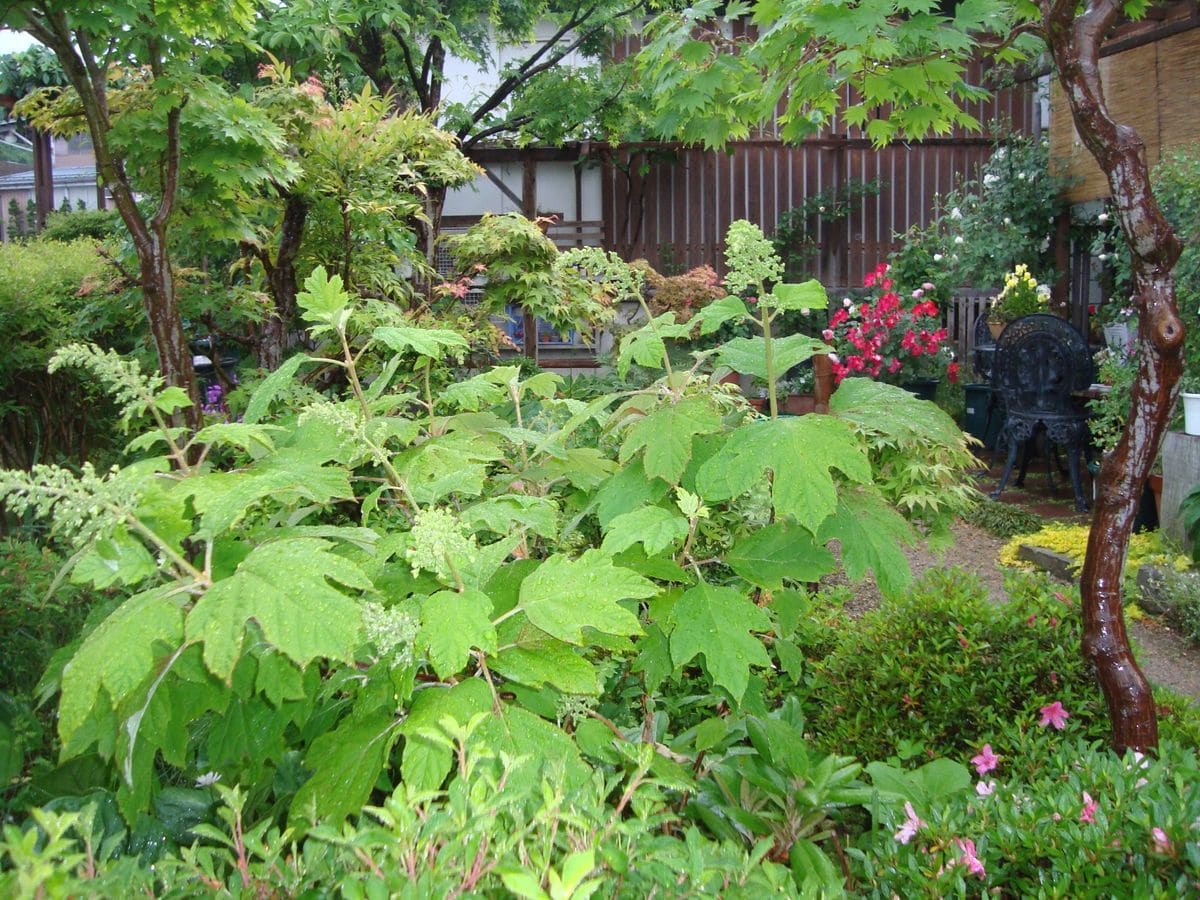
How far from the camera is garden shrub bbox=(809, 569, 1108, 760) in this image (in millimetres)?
2109

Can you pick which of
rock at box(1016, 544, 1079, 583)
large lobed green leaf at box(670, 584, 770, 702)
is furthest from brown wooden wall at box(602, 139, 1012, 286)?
large lobed green leaf at box(670, 584, 770, 702)

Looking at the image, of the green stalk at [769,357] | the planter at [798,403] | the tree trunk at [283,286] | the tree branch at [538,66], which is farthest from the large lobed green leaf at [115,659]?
the tree branch at [538,66]

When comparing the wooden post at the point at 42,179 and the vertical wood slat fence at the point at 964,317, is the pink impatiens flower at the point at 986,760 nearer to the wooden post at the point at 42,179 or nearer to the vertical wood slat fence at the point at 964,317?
the vertical wood slat fence at the point at 964,317

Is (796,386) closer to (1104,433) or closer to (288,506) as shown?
(1104,433)

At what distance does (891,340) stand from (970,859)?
8035 mm

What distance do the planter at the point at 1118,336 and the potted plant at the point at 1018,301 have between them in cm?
60

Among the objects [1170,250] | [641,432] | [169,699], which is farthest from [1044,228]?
→ [169,699]

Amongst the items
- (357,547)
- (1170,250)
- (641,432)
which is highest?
(1170,250)

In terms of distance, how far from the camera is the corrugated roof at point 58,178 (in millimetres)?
19628

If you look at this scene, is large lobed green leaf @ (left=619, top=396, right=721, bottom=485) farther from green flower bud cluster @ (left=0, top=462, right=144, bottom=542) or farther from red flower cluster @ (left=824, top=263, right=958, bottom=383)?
red flower cluster @ (left=824, top=263, right=958, bottom=383)

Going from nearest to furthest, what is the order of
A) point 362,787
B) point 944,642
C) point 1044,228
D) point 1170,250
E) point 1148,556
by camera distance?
point 362,787
point 1170,250
point 944,642
point 1148,556
point 1044,228

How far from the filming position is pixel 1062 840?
1303 mm

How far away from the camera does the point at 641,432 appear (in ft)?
4.52

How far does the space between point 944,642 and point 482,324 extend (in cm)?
362
